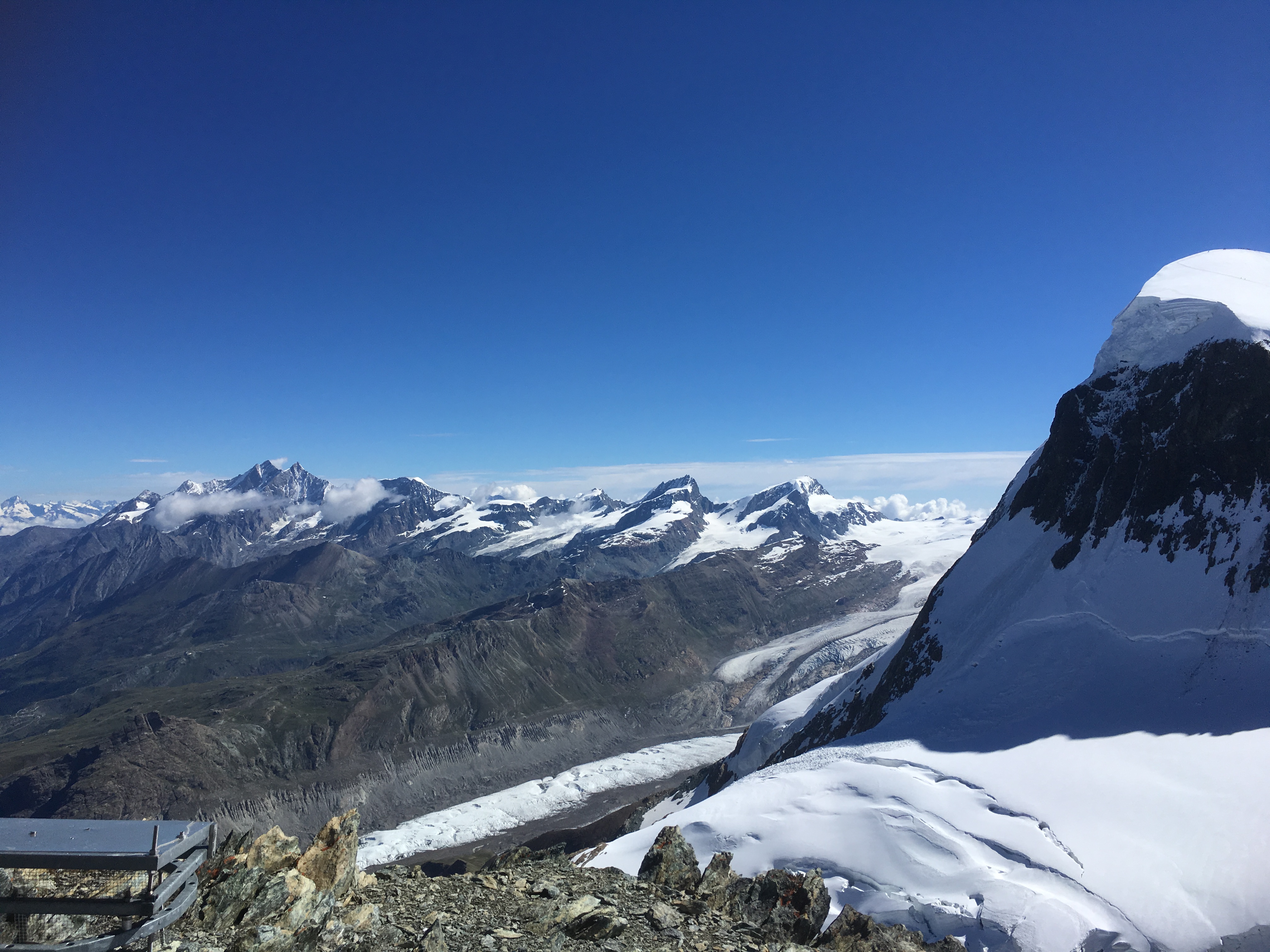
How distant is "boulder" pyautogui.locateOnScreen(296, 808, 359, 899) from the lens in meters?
18.7

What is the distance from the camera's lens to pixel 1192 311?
63.1 meters

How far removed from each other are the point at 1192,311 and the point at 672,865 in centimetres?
7428

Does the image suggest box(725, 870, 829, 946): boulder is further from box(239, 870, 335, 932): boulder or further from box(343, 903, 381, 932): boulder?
box(239, 870, 335, 932): boulder

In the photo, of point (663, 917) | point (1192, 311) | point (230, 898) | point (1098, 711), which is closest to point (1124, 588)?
point (1098, 711)

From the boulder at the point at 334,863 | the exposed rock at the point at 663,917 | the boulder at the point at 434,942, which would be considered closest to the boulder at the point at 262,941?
the boulder at the point at 434,942

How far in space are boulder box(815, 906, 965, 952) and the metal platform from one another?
21329 millimetres

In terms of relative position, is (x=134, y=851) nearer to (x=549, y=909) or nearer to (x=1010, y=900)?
(x=549, y=909)

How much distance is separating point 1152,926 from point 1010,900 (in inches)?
229

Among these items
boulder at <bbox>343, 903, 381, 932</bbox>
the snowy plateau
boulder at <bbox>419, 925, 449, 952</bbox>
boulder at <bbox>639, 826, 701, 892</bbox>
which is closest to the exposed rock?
boulder at <bbox>419, 925, 449, 952</bbox>

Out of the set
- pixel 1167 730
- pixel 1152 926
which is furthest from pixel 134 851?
pixel 1167 730

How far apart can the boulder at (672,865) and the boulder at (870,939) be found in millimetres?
5919

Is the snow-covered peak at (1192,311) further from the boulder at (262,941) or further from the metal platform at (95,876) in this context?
the metal platform at (95,876)

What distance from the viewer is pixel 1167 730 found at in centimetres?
4141

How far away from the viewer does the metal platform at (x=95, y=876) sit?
376 inches
